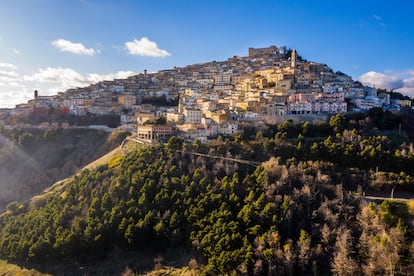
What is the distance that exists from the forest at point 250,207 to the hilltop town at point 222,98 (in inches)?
214

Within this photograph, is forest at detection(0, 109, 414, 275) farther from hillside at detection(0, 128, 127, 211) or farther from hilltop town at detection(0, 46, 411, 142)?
hillside at detection(0, 128, 127, 211)

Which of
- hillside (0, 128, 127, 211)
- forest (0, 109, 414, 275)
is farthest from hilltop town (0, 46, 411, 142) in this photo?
hillside (0, 128, 127, 211)

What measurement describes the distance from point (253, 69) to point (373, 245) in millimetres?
53130

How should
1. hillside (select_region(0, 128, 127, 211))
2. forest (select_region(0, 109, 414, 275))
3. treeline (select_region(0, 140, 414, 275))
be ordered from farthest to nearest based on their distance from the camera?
hillside (select_region(0, 128, 127, 211))
forest (select_region(0, 109, 414, 275))
treeline (select_region(0, 140, 414, 275))

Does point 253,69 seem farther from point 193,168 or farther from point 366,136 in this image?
point 193,168

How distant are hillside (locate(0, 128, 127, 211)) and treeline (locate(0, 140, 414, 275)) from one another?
858 centimetres

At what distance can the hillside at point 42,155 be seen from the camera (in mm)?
39741

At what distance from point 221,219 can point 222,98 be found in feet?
102

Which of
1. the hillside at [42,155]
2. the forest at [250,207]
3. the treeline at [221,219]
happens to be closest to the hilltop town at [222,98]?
the forest at [250,207]

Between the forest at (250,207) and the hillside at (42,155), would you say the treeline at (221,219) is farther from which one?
the hillside at (42,155)

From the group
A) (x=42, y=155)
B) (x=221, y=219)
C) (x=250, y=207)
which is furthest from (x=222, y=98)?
(x=221, y=219)

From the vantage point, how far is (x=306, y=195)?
2344cm

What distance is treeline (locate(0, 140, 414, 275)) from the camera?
18.9 m

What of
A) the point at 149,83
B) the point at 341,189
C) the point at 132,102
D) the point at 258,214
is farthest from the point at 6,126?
the point at 341,189
